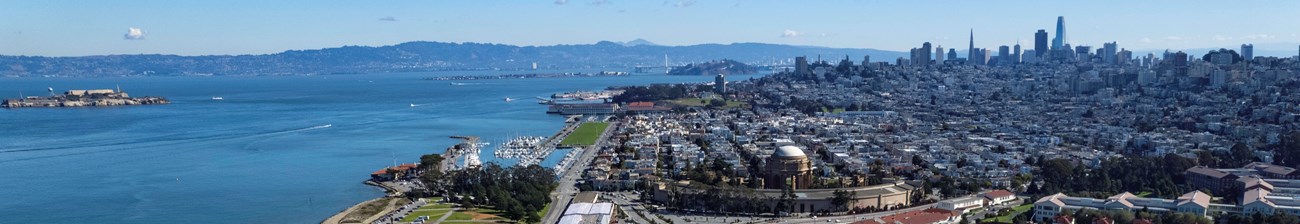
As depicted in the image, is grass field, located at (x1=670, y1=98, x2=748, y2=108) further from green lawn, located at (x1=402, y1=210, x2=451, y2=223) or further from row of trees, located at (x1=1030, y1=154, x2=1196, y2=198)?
green lawn, located at (x1=402, y1=210, x2=451, y2=223)

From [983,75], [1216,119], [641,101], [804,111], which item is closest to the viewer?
[1216,119]

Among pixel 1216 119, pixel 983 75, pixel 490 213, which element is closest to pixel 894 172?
pixel 490 213

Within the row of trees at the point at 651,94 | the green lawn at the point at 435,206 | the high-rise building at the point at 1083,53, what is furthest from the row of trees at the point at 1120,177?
the high-rise building at the point at 1083,53

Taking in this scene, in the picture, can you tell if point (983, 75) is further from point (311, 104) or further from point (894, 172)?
point (894, 172)

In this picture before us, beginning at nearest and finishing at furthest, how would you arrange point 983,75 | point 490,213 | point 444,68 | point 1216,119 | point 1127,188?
point 490,213 → point 1127,188 → point 1216,119 → point 983,75 → point 444,68

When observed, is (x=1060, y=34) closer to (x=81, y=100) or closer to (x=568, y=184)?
(x=81, y=100)

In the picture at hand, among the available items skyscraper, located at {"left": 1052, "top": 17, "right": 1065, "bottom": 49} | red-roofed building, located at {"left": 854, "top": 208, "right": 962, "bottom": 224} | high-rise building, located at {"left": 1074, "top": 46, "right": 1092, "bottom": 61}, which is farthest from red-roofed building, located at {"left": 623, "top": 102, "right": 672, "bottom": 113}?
skyscraper, located at {"left": 1052, "top": 17, "right": 1065, "bottom": 49}

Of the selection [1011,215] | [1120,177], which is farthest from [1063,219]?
[1120,177]
